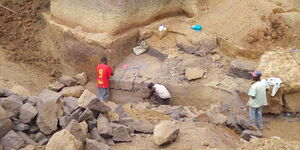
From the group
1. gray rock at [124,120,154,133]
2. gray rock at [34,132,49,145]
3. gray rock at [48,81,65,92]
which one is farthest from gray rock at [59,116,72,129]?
gray rock at [48,81,65,92]

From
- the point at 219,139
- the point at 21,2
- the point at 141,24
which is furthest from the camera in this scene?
the point at 21,2

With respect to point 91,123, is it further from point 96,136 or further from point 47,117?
point 47,117

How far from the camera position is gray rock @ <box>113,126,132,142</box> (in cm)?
540

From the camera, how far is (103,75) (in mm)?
7781

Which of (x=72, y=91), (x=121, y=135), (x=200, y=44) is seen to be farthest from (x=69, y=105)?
(x=200, y=44)

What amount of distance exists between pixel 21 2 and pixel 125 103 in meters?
3.69

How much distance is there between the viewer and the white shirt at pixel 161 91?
751 cm

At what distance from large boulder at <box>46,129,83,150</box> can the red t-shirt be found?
307 cm

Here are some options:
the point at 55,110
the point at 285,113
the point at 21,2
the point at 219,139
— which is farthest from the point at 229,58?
the point at 21,2

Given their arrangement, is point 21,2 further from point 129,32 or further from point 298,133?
point 298,133

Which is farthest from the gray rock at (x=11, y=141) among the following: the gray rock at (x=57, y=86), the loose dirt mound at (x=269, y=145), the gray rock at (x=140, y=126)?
the gray rock at (x=57, y=86)

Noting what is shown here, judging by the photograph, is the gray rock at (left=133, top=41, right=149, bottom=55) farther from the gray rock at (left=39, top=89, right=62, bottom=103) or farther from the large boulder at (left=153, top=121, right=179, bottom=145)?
the large boulder at (left=153, top=121, right=179, bottom=145)

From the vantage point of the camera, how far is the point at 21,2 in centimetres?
988

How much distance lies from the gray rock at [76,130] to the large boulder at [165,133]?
0.87m
